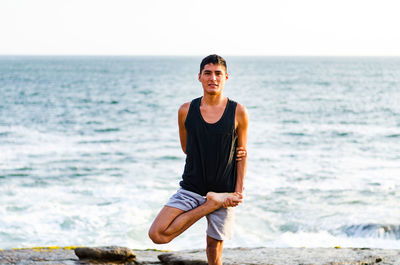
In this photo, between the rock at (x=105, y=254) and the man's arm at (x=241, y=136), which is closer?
the man's arm at (x=241, y=136)

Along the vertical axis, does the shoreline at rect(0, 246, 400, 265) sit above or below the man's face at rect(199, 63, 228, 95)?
below

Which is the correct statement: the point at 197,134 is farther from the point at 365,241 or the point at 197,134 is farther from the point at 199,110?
the point at 365,241

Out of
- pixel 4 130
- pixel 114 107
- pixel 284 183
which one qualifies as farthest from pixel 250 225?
pixel 114 107

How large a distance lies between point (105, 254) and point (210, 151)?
2503 mm

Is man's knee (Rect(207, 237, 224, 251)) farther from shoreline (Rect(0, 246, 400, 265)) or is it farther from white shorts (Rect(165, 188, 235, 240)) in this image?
shoreline (Rect(0, 246, 400, 265))

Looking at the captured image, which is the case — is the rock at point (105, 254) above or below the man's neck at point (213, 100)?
below

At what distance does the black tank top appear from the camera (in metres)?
4.26

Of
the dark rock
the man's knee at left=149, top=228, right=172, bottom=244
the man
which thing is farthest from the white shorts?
the dark rock

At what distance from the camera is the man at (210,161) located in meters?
4.25

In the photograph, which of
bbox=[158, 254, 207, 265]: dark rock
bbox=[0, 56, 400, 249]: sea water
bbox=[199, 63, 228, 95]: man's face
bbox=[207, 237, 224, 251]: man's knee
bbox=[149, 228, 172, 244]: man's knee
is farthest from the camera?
bbox=[0, 56, 400, 249]: sea water

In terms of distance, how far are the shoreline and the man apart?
70.2 inches

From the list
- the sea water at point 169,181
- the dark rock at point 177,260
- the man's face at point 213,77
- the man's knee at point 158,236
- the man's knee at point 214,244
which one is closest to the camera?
the man's knee at point 158,236

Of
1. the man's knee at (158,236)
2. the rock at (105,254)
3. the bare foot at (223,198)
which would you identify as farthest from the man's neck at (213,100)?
the rock at (105,254)

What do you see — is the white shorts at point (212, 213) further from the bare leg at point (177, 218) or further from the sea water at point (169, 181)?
the sea water at point (169, 181)
